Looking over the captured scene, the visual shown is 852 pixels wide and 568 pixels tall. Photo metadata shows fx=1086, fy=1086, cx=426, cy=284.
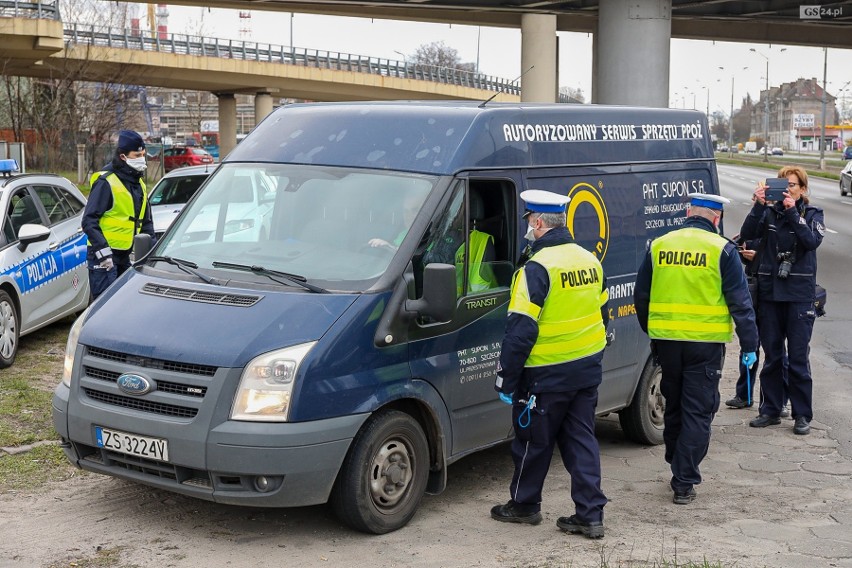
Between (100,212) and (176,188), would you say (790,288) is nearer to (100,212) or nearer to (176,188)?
(100,212)

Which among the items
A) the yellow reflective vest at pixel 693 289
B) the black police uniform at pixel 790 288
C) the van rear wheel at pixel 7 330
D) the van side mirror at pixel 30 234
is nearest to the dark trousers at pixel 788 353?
the black police uniform at pixel 790 288

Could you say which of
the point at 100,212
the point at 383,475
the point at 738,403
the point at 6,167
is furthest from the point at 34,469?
the point at 738,403

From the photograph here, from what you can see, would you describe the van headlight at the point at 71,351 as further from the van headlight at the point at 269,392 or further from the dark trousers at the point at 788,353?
the dark trousers at the point at 788,353

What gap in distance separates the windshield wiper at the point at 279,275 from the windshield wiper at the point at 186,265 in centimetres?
13

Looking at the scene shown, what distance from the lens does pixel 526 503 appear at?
235 inches

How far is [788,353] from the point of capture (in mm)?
8352

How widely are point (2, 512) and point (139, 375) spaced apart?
136cm

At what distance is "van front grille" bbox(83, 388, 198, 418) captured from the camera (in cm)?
533

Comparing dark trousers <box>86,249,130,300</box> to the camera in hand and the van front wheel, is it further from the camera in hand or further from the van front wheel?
the camera in hand

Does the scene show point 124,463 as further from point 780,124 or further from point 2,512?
point 780,124

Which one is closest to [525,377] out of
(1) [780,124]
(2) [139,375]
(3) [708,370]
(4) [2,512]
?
(3) [708,370]

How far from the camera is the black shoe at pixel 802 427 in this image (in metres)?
8.23

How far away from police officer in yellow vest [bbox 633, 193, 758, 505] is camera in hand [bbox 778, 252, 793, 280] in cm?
178

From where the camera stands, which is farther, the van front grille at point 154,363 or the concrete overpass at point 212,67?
the concrete overpass at point 212,67
